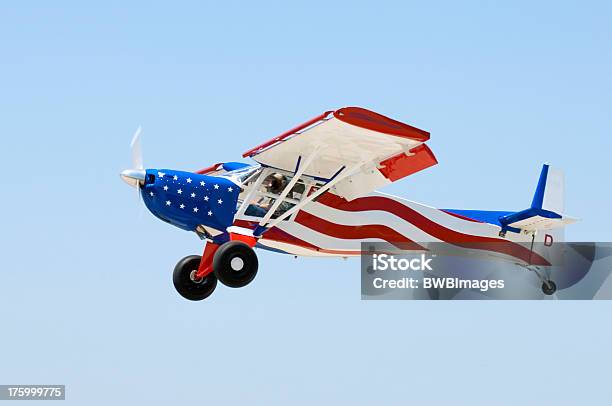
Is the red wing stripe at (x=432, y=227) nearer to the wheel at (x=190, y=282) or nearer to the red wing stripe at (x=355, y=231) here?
the red wing stripe at (x=355, y=231)

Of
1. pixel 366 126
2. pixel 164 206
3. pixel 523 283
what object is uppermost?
pixel 366 126

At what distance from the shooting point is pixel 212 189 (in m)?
20.0

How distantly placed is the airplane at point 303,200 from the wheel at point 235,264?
0.6 inches

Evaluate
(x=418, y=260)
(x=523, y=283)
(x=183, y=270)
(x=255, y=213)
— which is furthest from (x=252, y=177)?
(x=523, y=283)

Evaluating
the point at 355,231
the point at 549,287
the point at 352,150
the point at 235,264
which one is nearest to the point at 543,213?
the point at 549,287

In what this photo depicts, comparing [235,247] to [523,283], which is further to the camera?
[523,283]

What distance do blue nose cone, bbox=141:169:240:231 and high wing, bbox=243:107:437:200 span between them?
766 millimetres

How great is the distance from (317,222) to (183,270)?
96.3 inches

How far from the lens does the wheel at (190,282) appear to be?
20750 millimetres

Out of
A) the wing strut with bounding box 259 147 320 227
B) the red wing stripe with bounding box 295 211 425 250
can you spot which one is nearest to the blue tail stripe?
the red wing stripe with bounding box 295 211 425 250

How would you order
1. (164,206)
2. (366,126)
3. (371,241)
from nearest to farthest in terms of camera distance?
(366,126), (164,206), (371,241)

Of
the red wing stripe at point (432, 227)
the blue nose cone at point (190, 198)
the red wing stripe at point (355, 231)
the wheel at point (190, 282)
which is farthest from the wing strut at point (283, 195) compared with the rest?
the wheel at point (190, 282)

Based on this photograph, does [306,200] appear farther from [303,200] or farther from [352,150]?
[352,150]

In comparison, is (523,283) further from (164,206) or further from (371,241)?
(164,206)
